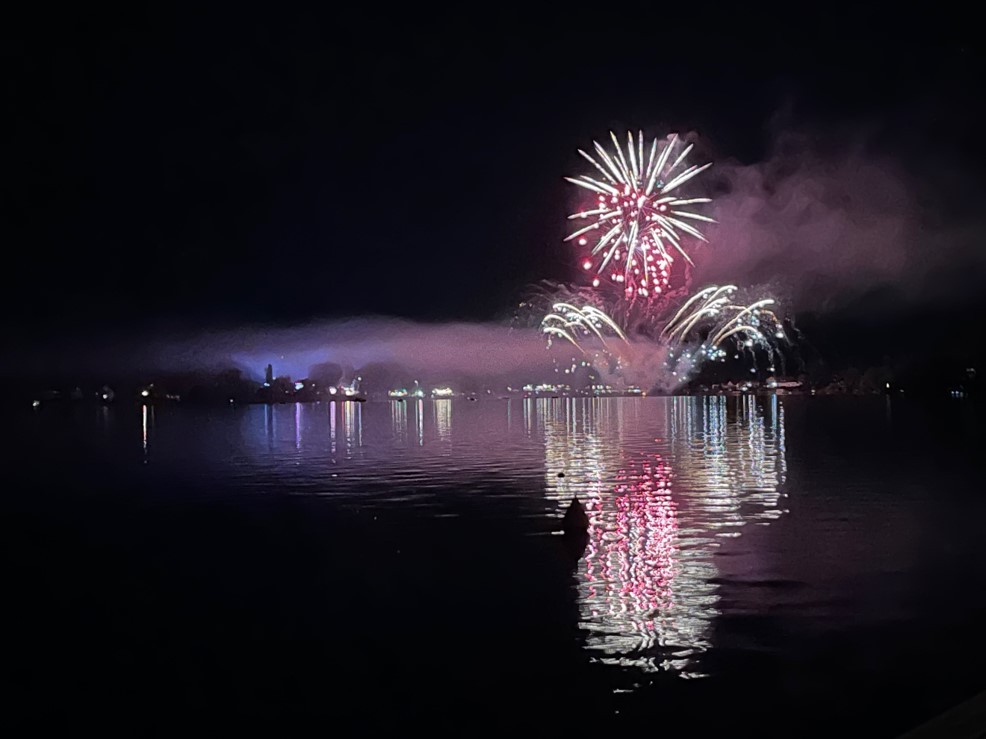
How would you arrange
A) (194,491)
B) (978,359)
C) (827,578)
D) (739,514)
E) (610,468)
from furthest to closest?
1. (978,359)
2. (610,468)
3. (194,491)
4. (739,514)
5. (827,578)

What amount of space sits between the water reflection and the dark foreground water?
95 millimetres

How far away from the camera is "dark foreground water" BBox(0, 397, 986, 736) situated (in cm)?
1180

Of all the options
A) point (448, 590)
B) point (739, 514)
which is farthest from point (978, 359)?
point (448, 590)

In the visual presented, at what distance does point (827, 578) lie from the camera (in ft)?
58.7

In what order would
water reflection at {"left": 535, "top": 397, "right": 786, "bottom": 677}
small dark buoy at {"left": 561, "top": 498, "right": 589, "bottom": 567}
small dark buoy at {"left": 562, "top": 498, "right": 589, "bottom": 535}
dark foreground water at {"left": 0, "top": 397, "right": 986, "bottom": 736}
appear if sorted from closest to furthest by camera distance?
dark foreground water at {"left": 0, "top": 397, "right": 986, "bottom": 736}
water reflection at {"left": 535, "top": 397, "right": 786, "bottom": 677}
small dark buoy at {"left": 561, "top": 498, "right": 589, "bottom": 567}
small dark buoy at {"left": 562, "top": 498, "right": 589, "bottom": 535}

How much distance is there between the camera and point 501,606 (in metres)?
16.8

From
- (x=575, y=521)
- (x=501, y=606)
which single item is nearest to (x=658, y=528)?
(x=575, y=521)

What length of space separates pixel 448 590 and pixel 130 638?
569 cm

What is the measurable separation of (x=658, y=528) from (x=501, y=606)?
8166 millimetres

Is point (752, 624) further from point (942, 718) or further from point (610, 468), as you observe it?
point (610, 468)

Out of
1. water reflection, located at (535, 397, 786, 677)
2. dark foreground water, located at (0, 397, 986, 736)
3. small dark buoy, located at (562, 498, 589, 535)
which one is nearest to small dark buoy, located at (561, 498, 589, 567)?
small dark buoy, located at (562, 498, 589, 535)

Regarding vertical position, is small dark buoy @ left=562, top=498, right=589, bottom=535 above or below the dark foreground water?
above

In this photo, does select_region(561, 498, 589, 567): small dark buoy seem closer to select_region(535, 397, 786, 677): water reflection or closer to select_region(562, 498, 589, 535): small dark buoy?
select_region(562, 498, 589, 535): small dark buoy

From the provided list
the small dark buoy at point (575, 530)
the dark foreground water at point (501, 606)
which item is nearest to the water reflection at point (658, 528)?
the dark foreground water at point (501, 606)
